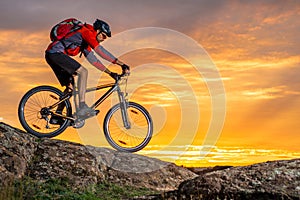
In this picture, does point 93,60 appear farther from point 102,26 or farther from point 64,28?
point 64,28

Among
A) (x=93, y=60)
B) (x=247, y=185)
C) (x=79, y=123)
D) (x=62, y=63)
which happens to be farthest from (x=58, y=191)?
(x=247, y=185)

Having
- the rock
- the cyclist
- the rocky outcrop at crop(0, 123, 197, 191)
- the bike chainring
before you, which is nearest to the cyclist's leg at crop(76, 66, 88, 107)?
the cyclist

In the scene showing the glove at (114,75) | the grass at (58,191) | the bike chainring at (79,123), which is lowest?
the grass at (58,191)

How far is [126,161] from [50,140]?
6.41 ft

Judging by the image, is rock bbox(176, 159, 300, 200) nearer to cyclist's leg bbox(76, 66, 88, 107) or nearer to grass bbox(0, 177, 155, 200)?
grass bbox(0, 177, 155, 200)

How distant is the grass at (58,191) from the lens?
31.2 feet

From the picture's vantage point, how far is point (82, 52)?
11.9 meters

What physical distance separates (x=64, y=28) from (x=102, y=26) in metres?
0.91

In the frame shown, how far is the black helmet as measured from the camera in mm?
11609

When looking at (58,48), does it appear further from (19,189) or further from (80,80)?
(19,189)

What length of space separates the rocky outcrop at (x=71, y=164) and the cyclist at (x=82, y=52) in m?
1.09

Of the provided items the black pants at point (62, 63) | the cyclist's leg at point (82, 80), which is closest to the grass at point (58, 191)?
the cyclist's leg at point (82, 80)

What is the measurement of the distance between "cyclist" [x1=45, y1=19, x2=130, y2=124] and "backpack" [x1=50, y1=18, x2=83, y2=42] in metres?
0.08

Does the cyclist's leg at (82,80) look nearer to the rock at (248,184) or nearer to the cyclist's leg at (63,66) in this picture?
the cyclist's leg at (63,66)
